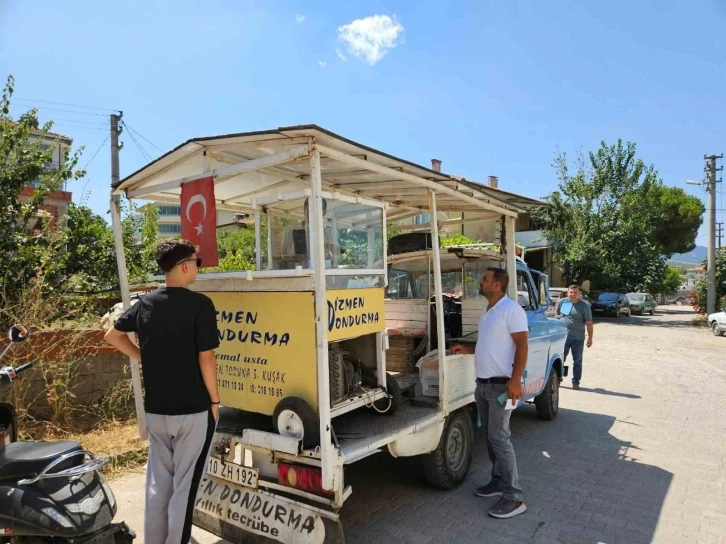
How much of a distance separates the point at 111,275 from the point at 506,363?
5.81 metres

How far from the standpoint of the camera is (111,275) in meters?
7.26

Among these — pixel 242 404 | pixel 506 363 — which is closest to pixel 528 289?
pixel 506 363

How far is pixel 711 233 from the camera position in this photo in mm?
24375

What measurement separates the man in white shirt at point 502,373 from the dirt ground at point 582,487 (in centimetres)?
21

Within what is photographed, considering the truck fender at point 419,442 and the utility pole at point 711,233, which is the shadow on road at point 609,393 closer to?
the truck fender at point 419,442

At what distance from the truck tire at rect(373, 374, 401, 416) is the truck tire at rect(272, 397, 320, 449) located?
101 centimetres

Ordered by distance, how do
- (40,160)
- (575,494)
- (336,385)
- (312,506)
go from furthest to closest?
(40,160)
(575,494)
(336,385)
(312,506)

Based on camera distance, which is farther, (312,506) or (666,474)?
(666,474)

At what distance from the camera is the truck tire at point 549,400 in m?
6.79

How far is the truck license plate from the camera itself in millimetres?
3393

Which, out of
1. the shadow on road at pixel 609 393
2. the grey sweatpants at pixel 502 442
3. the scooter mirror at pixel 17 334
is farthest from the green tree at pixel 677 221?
the scooter mirror at pixel 17 334

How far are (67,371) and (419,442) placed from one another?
157 inches

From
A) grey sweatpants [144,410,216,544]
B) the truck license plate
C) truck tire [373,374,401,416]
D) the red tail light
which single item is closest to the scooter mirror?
grey sweatpants [144,410,216,544]

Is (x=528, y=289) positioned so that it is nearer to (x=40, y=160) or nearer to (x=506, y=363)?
(x=506, y=363)
